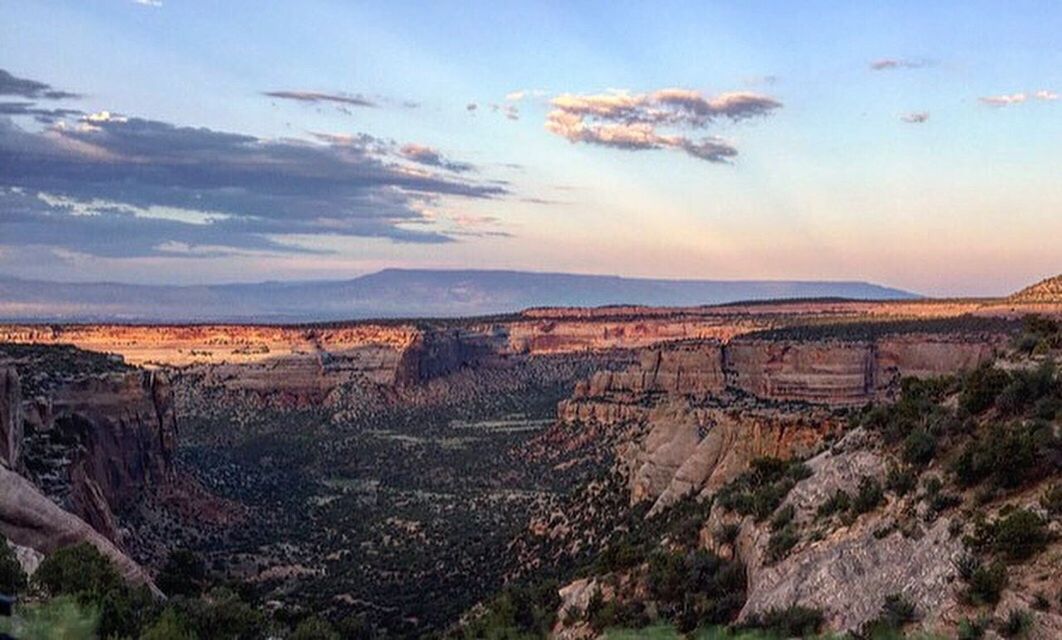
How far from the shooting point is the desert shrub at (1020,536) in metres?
16.4

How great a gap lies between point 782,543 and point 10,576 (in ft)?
46.0

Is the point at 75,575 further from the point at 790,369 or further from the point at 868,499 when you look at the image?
the point at 790,369

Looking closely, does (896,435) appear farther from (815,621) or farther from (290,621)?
(290,621)

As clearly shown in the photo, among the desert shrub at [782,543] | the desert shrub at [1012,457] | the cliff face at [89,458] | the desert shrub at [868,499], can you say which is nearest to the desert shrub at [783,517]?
the desert shrub at [782,543]

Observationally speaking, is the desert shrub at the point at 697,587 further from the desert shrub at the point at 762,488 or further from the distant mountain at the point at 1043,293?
the distant mountain at the point at 1043,293

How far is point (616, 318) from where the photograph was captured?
13525cm

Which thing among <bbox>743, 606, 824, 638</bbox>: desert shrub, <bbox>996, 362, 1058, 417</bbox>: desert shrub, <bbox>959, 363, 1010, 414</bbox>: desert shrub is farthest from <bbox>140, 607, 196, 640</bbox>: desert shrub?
<bbox>996, 362, 1058, 417</bbox>: desert shrub

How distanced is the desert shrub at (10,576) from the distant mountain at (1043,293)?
8151 centimetres

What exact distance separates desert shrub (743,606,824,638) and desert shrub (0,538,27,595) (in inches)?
455

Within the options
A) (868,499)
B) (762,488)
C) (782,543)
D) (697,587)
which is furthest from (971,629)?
(762,488)

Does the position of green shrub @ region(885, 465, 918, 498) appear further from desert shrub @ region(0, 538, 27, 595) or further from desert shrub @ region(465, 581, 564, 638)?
desert shrub @ region(0, 538, 27, 595)

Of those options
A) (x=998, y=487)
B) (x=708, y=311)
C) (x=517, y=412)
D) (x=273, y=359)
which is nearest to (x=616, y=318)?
(x=708, y=311)

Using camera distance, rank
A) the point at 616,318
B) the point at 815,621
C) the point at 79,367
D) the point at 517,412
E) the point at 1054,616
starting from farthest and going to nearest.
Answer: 1. the point at 616,318
2. the point at 517,412
3. the point at 79,367
4. the point at 815,621
5. the point at 1054,616

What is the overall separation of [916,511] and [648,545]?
939 centimetres
